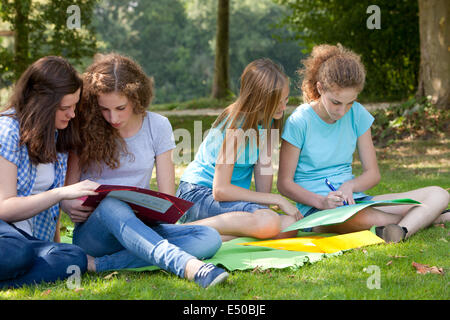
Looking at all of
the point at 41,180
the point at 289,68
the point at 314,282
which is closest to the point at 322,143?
the point at 314,282

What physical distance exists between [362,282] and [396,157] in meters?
6.04

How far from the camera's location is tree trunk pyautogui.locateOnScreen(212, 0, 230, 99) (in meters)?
16.7

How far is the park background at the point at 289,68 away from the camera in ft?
9.64

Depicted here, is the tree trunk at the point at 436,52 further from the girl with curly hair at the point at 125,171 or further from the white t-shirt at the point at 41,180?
the white t-shirt at the point at 41,180

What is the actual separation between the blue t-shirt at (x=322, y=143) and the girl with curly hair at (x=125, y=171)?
101 centimetres

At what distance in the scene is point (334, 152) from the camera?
4277mm

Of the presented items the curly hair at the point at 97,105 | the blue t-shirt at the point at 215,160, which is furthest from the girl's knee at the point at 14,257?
the blue t-shirt at the point at 215,160

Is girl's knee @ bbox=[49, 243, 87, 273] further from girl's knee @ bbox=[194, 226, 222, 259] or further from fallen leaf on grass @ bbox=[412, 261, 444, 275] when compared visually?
fallen leaf on grass @ bbox=[412, 261, 444, 275]

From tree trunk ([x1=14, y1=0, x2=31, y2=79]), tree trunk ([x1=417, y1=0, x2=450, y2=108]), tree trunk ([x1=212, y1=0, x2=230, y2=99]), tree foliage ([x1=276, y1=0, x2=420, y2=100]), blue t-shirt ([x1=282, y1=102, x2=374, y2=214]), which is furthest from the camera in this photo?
tree trunk ([x1=212, y1=0, x2=230, y2=99])

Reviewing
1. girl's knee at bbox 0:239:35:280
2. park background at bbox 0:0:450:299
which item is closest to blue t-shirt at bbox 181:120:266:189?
park background at bbox 0:0:450:299

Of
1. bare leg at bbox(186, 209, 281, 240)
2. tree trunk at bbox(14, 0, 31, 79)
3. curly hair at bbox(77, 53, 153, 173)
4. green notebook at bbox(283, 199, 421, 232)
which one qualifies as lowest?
bare leg at bbox(186, 209, 281, 240)

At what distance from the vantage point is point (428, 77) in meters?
9.88

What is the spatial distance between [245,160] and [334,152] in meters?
0.71

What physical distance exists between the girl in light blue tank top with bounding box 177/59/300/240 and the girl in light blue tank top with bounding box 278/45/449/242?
19 centimetres
